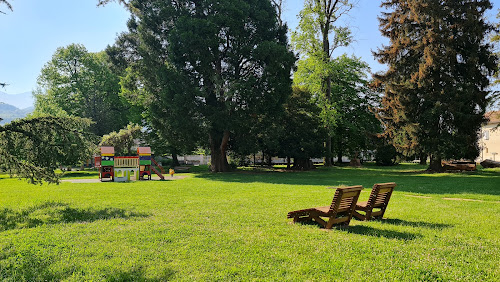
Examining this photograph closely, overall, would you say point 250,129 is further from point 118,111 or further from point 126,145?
point 118,111

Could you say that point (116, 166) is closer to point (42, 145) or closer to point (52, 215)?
point (42, 145)

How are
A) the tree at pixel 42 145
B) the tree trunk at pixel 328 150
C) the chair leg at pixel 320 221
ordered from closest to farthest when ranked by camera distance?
the chair leg at pixel 320 221, the tree at pixel 42 145, the tree trunk at pixel 328 150

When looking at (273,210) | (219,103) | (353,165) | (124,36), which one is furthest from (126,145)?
(273,210)

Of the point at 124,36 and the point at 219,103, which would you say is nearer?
the point at 219,103

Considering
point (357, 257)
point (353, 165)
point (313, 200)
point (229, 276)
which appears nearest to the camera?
point (229, 276)

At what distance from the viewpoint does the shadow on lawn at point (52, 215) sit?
782 centimetres

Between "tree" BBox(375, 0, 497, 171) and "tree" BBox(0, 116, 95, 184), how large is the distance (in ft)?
77.5

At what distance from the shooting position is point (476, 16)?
85.4ft

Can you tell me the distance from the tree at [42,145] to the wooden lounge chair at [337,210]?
22.2ft

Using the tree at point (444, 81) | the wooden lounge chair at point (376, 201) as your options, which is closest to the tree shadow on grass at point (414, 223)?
the wooden lounge chair at point (376, 201)

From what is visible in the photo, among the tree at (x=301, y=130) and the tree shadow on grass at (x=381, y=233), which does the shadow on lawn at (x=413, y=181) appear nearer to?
the tree at (x=301, y=130)

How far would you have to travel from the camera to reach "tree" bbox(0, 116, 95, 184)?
9203mm

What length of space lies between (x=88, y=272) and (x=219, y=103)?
947 inches

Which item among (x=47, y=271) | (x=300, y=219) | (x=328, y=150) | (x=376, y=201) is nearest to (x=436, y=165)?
(x=328, y=150)
